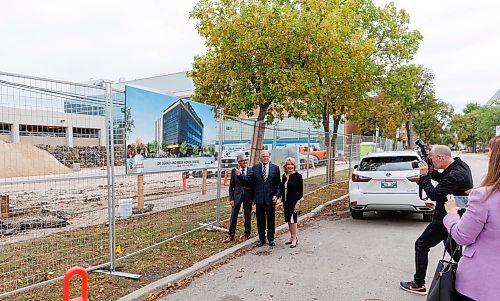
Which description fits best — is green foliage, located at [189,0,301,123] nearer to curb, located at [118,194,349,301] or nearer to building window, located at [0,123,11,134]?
curb, located at [118,194,349,301]

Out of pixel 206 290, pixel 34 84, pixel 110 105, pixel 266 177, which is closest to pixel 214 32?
pixel 266 177

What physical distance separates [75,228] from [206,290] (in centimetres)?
483

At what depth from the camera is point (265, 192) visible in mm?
7090

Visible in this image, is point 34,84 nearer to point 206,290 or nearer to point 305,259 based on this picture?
point 206,290

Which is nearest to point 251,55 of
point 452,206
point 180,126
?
point 180,126

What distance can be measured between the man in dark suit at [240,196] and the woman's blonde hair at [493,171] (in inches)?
202

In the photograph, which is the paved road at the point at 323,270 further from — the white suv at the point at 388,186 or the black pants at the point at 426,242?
the white suv at the point at 388,186

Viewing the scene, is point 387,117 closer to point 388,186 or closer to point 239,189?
point 388,186

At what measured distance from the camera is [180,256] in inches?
247

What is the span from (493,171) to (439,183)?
1.90 metres

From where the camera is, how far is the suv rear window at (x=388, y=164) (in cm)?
895

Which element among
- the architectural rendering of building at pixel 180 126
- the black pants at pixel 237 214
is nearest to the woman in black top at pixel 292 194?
the black pants at pixel 237 214

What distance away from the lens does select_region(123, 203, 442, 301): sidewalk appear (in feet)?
15.8

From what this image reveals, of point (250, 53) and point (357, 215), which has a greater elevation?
point (250, 53)
